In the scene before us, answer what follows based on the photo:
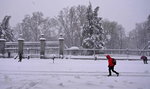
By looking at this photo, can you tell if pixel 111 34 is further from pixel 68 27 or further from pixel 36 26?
pixel 36 26

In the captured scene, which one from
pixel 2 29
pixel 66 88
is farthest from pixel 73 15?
pixel 66 88

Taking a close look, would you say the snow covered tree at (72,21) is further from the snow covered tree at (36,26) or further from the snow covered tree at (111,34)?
the snow covered tree at (111,34)

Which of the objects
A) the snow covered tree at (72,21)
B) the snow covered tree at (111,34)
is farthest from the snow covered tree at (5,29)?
the snow covered tree at (111,34)

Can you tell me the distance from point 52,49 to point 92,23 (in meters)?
12.6

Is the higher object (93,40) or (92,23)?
(92,23)

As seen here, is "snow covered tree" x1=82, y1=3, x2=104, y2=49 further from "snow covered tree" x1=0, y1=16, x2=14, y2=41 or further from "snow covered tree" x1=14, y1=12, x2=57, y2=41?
"snow covered tree" x1=0, y1=16, x2=14, y2=41

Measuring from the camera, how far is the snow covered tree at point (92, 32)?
136ft

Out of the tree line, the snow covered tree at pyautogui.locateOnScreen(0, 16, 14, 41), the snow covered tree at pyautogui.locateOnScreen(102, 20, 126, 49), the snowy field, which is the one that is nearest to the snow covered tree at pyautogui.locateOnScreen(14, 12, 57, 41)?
the tree line

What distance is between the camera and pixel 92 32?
4247 centimetres

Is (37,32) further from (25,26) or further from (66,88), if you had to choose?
(66,88)

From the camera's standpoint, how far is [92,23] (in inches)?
1673

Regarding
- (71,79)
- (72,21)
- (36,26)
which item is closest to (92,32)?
(72,21)

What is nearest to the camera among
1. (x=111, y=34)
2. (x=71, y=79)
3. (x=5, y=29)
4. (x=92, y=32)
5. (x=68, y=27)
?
(x=71, y=79)

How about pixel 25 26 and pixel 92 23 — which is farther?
pixel 25 26
